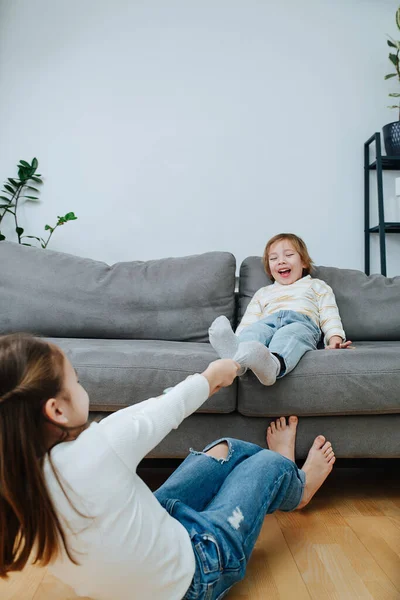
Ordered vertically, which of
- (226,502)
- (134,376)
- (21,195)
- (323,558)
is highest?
(21,195)

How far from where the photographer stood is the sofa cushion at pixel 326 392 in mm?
1624

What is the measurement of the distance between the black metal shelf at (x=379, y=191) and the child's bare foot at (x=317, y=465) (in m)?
1.30

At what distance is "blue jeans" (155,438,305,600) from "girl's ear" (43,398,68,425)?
352mm

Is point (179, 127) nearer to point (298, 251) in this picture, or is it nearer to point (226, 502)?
point (298, 251)

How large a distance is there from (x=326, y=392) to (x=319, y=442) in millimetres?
157

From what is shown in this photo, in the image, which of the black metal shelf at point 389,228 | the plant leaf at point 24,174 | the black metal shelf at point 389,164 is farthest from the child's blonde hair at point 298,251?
the plant leaf at point 24,174

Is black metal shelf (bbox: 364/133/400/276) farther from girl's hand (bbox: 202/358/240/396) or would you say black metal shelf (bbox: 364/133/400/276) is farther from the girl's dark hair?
the girl's dark hair

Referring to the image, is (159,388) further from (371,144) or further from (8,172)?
(371,144)

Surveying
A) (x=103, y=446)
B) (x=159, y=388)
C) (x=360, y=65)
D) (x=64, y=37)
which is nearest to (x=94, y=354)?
(x=159, y=388)

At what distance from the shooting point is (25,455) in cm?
80

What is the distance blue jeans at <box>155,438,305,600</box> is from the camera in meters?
1.00

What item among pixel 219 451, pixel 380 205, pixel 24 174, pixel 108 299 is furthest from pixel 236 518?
pixel 24 174

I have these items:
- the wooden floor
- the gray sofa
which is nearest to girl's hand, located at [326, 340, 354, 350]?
the gray sofa

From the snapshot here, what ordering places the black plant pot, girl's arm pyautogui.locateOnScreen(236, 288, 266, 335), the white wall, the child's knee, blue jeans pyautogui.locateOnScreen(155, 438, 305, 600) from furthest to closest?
the white wall, the black plant pot, girl's arm pyautogui.locateOnScreen(236, 288, 266, 335), the child's knee, blue jeans pyautogui.locateOnScreen(155, 438, 305, 600)
